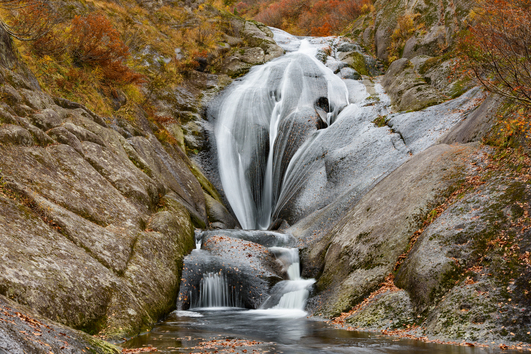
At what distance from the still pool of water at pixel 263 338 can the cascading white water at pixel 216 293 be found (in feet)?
2.97

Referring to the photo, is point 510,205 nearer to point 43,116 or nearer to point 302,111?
point 43,116

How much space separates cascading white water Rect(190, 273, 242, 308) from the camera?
11.0 m

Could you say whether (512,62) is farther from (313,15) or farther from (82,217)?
(313,15)

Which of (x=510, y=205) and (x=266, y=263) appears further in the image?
(x=266, y=263)

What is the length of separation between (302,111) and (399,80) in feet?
20.2

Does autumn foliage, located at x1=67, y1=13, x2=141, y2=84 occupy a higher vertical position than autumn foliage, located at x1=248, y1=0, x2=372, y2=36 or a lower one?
lower

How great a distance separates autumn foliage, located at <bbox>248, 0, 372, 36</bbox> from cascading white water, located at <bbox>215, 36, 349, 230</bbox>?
13516 millimetres

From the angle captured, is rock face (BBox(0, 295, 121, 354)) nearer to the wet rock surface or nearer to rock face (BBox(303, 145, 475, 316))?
the wet rock surface

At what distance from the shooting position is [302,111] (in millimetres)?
20766

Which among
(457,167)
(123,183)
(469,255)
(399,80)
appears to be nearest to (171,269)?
(123,183)

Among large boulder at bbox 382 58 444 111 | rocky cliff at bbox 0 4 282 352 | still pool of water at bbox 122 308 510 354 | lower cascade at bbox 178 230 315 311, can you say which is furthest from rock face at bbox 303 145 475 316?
large boulder at bbox 382 58 444 111

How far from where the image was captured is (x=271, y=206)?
59.8ft

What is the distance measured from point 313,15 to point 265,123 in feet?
82.1

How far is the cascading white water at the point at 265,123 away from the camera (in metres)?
18.6
